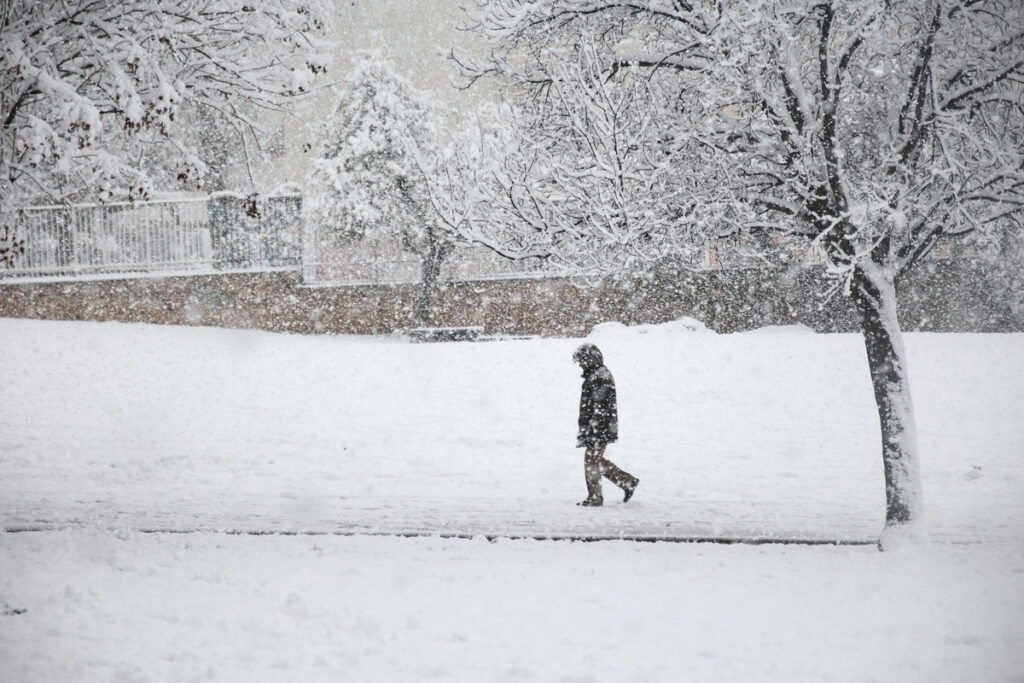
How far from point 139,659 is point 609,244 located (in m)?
4.47

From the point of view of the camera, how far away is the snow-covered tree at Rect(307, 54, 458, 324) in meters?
20.0

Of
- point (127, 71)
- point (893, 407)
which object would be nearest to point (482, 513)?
point (893, 407)

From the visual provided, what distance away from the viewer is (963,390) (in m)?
15.6

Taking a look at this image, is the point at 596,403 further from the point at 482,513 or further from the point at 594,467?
the point at 482,513

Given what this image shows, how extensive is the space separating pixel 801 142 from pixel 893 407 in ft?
8.28

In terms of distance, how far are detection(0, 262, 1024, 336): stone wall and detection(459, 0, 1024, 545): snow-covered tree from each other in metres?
11.7

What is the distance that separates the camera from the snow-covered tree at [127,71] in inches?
216

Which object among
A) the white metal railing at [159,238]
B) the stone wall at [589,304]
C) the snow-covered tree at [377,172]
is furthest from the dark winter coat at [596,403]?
the white metal railing at [159,238]

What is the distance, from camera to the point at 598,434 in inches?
349

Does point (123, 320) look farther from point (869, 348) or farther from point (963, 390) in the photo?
point (963, 390)

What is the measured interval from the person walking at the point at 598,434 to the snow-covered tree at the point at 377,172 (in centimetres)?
1110

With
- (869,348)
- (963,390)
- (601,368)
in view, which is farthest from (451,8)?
(869,348)

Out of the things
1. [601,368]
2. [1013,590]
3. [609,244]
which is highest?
[609,244]

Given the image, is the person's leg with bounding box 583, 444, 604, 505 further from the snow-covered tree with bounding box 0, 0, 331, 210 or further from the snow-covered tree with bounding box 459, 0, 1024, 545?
the snow-covered tree with bounding box 0, 0, 331, 210
